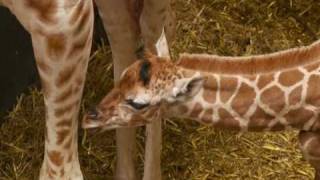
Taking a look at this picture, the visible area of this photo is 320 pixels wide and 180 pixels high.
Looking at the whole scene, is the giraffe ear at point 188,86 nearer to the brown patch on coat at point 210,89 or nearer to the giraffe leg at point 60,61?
the brown patch on coat at point 210,89

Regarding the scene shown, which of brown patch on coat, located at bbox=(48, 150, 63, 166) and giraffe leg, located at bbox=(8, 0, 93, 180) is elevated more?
giraffe leg, located at bbox=(8, 0, 93, 180)

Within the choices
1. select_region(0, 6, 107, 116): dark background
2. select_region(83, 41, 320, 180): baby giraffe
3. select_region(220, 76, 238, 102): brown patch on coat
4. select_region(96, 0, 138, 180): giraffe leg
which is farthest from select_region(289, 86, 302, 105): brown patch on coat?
select_region(0, 6, 107, 116): dark background

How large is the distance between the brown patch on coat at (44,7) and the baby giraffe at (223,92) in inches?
11.5

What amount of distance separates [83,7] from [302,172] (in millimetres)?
1028

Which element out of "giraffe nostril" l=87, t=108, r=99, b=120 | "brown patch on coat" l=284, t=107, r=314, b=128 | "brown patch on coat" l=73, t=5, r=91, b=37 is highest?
"brown patch on coat" l=73, t=5, r=91, b=37

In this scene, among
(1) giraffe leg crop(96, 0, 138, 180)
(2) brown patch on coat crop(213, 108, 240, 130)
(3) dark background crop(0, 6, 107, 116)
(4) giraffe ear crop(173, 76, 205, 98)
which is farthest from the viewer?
(3) dark background crop(0, 6, 107, 116)

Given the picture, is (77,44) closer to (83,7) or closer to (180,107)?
(83,7)

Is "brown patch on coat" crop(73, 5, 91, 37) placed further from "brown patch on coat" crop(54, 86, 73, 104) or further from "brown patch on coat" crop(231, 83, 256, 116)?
"brown patch on coat" crop(231, 83, 256, 116)

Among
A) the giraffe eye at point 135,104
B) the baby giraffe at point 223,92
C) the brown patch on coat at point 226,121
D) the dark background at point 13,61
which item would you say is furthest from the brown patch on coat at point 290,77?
the dark background at point 13,61

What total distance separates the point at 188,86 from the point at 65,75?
0.87 ft

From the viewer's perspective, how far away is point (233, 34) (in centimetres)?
238

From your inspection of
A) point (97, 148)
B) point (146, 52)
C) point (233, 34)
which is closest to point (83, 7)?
point (146, 52)

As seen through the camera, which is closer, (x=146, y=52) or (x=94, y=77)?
(x=146, y=52)

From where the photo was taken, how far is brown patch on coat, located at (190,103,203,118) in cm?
140
